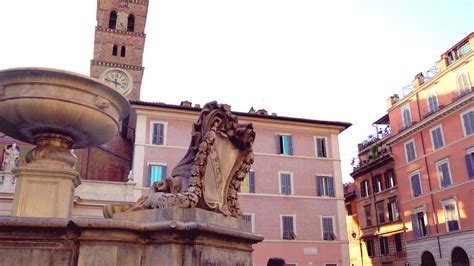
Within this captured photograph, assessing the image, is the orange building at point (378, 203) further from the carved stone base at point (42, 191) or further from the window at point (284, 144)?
the carved stone base at point (42, 191)

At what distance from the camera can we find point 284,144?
29312 mm

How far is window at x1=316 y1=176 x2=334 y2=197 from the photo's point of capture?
2852 centimetres

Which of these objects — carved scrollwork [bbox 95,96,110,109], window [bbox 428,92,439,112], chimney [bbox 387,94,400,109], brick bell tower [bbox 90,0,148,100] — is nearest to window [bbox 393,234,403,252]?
window [bbox 428,92,439,112]

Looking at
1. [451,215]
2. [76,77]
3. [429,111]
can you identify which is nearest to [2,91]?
[76,77]

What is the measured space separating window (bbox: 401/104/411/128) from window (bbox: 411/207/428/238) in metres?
7.19

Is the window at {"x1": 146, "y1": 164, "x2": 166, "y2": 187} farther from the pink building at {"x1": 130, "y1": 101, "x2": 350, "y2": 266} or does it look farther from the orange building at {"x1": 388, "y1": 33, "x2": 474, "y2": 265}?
the orange building at {"x1": 388, "y1": 33, "x2": 474, "y2": 265}

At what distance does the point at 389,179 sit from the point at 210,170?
35122 millimetres

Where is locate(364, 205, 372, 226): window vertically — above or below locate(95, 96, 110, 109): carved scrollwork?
above

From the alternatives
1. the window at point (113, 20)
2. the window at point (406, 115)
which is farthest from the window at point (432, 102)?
the window at point (113, 20)

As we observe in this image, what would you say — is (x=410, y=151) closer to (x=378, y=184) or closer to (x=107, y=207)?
(x=378, y=184)

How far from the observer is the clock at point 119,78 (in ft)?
136

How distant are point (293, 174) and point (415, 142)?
11805 millimetres

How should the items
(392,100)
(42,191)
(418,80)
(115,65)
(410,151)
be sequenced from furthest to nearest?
(115,65)
(392,100)
(410,151)
(418,80)
(42,191)

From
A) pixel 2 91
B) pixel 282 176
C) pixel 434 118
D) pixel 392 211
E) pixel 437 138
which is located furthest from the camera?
pixel 392 211
